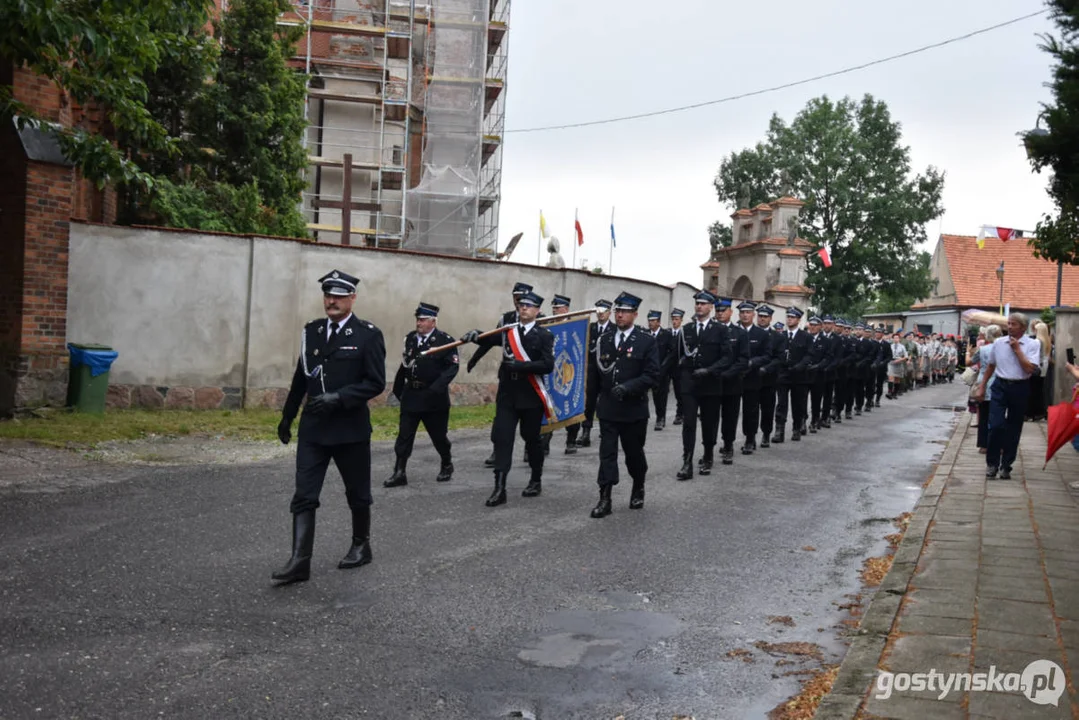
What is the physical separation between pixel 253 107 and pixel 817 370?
45.5ft

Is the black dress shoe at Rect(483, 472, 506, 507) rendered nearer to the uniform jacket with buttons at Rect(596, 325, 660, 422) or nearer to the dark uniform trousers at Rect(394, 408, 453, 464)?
the uniform jacket with buttons at Rect(596, 325, 660, 422)

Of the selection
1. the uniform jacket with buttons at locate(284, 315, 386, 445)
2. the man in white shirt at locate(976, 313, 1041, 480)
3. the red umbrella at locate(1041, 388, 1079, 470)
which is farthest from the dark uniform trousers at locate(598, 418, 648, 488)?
the man in white shirt at locate(976, 313, 1041, 480)

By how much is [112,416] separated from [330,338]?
868 cm

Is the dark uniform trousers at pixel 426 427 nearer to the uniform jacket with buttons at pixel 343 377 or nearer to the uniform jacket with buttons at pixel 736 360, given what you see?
the uniform jacket with buttons at pixel 343 377

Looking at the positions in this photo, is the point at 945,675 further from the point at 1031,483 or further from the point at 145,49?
the point at 145,49

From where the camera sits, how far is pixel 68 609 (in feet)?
18.7

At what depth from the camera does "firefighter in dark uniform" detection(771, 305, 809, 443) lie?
16.0 meters

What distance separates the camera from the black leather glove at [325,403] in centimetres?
661

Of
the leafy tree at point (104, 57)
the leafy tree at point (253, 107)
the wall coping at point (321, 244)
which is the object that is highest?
the leafy tree at point (253, 107)

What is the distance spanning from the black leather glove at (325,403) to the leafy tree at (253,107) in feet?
58.6

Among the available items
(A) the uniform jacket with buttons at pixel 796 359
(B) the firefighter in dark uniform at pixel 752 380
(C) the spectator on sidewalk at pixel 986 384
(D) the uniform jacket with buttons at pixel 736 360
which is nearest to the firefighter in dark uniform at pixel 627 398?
(D) the uniform jacket with buttons at pixel 736 360

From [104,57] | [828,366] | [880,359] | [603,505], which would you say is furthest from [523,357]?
[880,359]

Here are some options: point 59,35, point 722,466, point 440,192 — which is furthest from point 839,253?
point 59,35

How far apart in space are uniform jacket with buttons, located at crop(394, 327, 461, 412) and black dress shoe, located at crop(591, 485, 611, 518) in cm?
214
